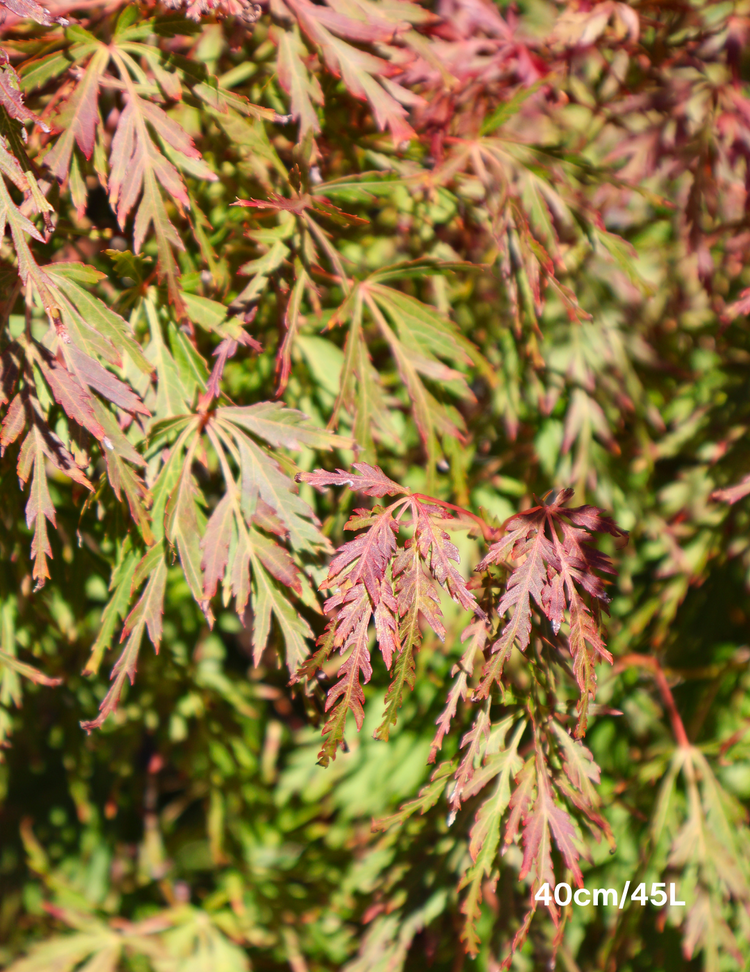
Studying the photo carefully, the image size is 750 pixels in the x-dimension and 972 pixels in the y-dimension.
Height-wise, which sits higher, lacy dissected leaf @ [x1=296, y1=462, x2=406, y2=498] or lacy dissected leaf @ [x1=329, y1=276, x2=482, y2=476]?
lacy dissected leaf @ [x1=329, y1=276, x2=482, y2=476]

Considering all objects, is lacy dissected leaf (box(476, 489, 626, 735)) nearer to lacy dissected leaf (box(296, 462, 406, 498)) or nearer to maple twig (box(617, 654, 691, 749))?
lacy dissected leaf (box(296, 462, 406, 498))

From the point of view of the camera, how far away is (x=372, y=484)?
0.82m

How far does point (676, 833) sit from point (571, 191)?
1.16 meters

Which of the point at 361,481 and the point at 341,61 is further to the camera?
the point at 341,61

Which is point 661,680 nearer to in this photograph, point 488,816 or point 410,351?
point 488,816

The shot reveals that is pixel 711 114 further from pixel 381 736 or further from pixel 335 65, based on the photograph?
pixel 381 736

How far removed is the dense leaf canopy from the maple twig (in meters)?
0.01

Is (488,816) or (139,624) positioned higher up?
(139,624)

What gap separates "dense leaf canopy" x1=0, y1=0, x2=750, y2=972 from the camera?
0.85m

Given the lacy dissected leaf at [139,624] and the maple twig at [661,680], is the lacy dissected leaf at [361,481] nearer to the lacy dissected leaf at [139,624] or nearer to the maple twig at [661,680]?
the lacy dissected leaf at [139,624]

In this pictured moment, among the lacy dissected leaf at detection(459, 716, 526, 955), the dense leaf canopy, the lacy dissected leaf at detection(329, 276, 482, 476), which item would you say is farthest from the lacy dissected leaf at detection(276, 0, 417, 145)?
the lacy dissected leaf at detection(459, 716, 526, 955)

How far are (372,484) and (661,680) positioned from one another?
0.81m

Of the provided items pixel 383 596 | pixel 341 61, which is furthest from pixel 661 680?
pixel 341 61

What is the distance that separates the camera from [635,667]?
1362mm
